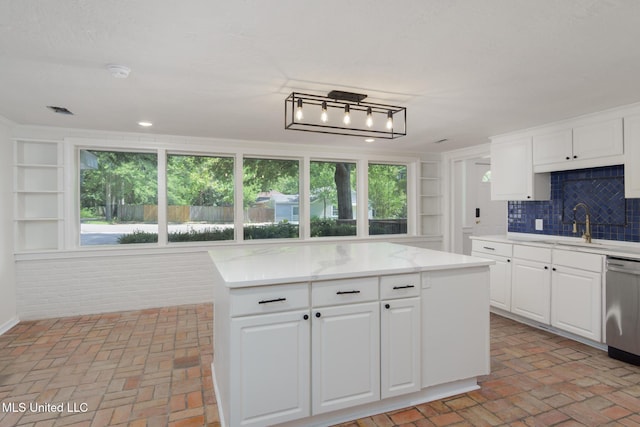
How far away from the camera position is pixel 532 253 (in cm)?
364

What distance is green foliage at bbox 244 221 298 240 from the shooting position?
4.99m

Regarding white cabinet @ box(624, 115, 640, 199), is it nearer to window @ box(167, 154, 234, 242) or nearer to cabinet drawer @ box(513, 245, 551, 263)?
cabinet drawer @ box(513, 245, 551, 263)

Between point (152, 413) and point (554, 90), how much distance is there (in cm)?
361

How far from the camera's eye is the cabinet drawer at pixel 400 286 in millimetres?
2168

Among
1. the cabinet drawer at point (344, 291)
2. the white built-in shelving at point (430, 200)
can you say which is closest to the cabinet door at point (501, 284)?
the white built-in shelving at point (430, 200)

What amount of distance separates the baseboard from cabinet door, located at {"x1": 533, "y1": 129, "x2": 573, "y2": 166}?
5855 mm

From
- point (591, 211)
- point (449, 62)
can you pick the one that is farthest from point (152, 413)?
point (591, 211)

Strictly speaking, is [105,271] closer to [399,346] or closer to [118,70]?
[118,70]

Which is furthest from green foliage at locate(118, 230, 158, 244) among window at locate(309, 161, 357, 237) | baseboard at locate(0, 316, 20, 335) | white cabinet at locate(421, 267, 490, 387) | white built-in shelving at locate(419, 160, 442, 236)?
white built-in shelving at locate(419, 160, 442, 236)

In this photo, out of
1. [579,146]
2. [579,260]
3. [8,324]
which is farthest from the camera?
[8,324]

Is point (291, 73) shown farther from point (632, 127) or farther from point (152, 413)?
point (632, 127)

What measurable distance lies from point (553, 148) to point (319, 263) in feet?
9.82

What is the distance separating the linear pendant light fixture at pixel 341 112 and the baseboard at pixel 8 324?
3540mm

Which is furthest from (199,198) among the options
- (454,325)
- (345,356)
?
(454,325)
